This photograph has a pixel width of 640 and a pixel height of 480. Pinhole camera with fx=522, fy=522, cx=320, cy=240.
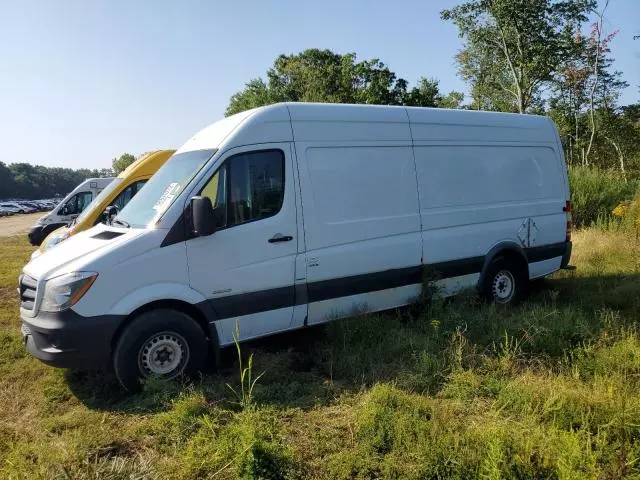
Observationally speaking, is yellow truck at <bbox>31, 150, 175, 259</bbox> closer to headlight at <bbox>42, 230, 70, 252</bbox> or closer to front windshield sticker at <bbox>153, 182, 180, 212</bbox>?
headlight at <bbox>42, 230, 70, 252</bbox>

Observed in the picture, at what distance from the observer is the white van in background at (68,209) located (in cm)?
1429

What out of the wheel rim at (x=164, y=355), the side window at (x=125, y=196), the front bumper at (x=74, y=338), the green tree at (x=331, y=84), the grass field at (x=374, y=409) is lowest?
the grass field at (x=374, y=409)

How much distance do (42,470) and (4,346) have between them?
353 cm

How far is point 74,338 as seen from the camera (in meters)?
4.36

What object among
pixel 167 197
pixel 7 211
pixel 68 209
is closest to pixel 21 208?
pixel 7 211

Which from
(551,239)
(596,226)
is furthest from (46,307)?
(596,226)

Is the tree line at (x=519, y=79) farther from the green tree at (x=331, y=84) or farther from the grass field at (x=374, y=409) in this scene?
the grass field at (x=374, y=409)

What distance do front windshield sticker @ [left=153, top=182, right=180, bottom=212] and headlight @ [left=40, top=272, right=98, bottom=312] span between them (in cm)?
88

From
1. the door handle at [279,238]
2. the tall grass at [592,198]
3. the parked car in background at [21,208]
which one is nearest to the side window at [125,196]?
the door handle at [279,238]

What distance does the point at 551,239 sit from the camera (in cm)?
753

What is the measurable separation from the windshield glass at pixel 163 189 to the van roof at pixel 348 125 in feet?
0.63

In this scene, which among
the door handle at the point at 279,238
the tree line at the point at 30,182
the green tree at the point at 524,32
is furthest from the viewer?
the tree line at the point at 30,182

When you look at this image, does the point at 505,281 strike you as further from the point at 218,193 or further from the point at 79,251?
the point at 79,251

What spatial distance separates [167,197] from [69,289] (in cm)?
121
